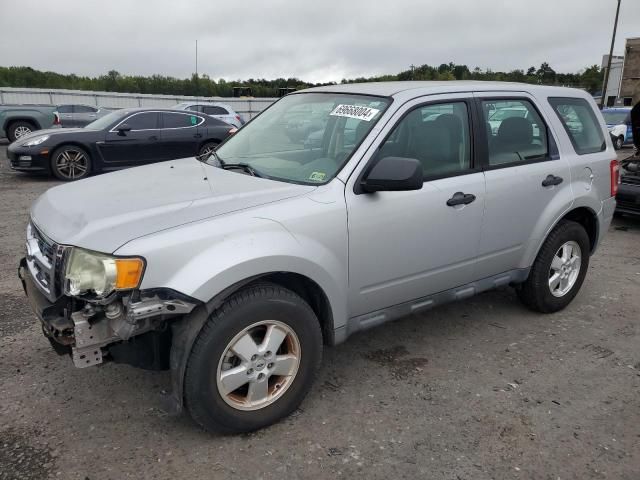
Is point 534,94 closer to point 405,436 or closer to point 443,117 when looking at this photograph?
A: point 443,117

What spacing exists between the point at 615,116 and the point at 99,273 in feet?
70.8

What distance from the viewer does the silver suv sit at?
8.20ft

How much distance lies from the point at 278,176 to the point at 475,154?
137cm

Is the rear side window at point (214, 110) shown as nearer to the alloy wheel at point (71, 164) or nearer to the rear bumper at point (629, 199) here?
the alloy wheel at point (71, 164)

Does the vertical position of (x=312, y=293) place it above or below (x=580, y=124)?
below

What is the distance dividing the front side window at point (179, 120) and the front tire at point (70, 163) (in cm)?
173

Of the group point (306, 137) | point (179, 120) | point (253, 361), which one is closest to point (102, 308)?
point (253, 361)

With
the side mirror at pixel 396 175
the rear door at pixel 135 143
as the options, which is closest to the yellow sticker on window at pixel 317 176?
the side mirror at pixel 396 175

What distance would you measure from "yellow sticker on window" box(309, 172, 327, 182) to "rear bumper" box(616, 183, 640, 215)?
6168mm

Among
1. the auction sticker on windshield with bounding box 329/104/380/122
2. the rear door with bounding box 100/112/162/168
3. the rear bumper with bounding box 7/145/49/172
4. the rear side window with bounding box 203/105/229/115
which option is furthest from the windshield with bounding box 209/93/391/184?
the rear side window with bounding box 203/105/229/115

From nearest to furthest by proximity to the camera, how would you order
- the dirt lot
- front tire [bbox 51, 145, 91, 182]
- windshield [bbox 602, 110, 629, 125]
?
1. the dirt lot
2. front tire [bbox 51, 145, 91, 182]
3. windshield [bbox 602, 110, 629, 125]

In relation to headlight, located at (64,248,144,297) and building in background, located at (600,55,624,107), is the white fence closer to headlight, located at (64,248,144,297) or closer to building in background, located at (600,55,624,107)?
headlight, located at (64,248,144,297)

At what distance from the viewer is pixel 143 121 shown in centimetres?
1095

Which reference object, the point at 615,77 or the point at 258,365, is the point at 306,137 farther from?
the point at 615,77
